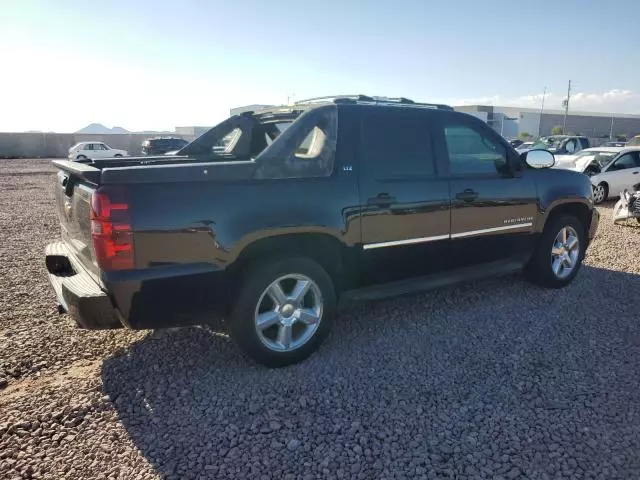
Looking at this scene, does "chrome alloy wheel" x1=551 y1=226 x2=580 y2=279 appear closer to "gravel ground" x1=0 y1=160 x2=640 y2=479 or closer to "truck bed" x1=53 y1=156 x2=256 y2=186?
"gravel ground" x1=0 y1=160 x2=640 y2=479

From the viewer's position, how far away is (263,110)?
469cm

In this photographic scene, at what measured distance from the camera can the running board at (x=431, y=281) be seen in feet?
12.8

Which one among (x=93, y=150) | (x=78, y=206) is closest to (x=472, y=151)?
(x=78, y=206)

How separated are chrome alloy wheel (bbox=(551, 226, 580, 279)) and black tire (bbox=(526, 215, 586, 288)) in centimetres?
5

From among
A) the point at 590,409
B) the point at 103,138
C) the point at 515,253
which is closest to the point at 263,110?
the point at 515,253

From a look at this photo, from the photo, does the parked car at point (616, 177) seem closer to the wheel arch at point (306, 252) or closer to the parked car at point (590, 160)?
the parked car at point (590, 160)

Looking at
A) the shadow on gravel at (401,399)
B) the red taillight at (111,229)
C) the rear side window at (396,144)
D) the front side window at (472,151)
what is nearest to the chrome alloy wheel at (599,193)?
the shadow on gravel at (401,399)

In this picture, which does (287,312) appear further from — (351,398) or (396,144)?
(396,144)

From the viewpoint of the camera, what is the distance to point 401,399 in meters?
3.20

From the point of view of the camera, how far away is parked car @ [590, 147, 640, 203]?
12.6m

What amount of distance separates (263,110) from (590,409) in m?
3.63

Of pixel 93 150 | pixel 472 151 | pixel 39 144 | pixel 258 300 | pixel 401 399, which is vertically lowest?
pixel 401 399

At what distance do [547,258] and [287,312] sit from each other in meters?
3.17

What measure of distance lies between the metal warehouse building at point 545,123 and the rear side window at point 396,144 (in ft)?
240
